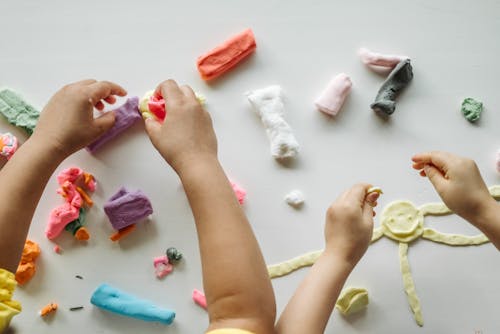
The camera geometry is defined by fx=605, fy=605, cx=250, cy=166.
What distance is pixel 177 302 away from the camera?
0.84m

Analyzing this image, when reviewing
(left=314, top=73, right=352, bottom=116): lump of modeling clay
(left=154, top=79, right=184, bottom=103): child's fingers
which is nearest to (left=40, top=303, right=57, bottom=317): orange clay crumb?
(left=154, top=79, right=184, bottom=103): child's fingers

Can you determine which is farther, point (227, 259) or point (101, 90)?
point (101, 90)

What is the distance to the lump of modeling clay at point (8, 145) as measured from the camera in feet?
2.74

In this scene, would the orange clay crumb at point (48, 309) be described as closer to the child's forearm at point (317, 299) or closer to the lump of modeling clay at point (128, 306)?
the lump of modeling clay at point (128, 306)

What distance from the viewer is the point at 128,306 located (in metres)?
0.82

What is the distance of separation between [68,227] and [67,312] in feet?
0.38

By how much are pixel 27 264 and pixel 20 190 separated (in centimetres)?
13

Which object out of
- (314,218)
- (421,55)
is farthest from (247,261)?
(421,55)

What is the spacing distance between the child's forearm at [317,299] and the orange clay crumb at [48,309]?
322 mm

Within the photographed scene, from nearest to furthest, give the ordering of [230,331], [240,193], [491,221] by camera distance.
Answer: [230,331]
[491,221]
[240,193]

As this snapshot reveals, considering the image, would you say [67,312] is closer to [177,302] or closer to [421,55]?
[177,302]

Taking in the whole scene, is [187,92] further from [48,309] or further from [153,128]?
[48,309]

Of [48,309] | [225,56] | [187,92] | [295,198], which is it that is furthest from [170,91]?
[48,309]

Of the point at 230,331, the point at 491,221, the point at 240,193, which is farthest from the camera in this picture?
the point at 240,193
